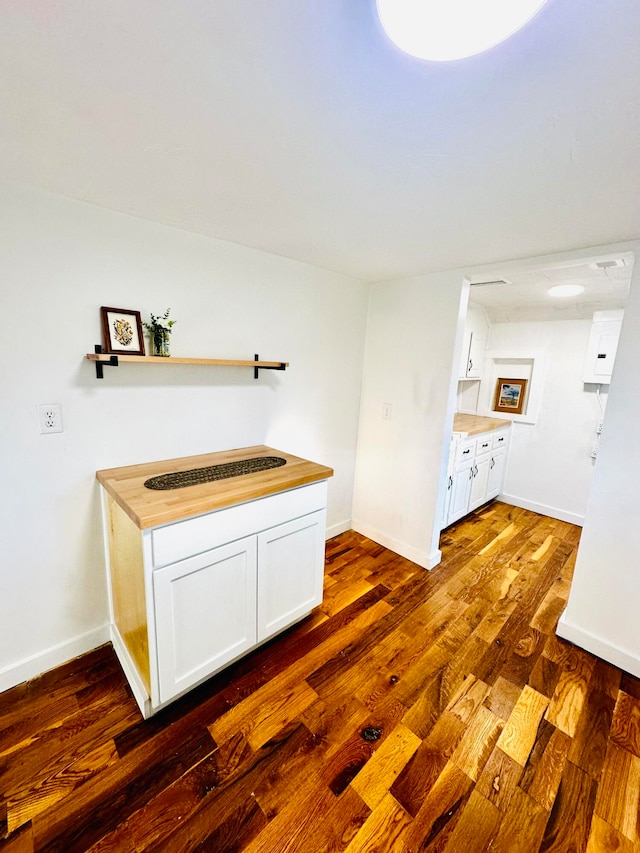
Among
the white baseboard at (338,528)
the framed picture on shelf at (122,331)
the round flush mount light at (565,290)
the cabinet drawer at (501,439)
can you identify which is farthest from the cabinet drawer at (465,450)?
the framed picture on shelf at (122,331)

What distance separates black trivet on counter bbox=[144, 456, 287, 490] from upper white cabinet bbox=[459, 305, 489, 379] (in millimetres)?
2366

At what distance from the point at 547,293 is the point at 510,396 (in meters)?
1.21

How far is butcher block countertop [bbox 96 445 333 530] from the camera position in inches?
52.5

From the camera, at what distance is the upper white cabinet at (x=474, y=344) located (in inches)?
139

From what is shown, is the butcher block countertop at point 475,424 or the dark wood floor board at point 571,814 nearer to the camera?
the dark wood floor board at point 571,814

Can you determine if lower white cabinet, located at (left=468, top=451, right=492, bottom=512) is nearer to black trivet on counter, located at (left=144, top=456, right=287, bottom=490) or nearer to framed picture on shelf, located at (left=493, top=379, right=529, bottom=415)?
framed picture on shelf, located at (left=493, top=379, right=529, bottom=415)

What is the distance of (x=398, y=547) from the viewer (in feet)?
9.14

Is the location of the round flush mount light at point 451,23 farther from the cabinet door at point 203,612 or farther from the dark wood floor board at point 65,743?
the dark wood floor board at point 65,743

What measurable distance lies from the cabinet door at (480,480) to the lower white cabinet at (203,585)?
205cm

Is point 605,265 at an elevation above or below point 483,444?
above

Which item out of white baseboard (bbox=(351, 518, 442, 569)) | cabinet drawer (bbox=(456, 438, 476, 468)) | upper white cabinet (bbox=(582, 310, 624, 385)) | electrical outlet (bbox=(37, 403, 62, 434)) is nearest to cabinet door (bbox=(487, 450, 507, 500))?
cabinet drawer (bbox=(456, 438, 476, 468))

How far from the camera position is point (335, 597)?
225 centimetres

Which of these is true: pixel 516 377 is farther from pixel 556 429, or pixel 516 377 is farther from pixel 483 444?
pixel 483 444

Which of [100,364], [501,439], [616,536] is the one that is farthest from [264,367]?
[501,439]
